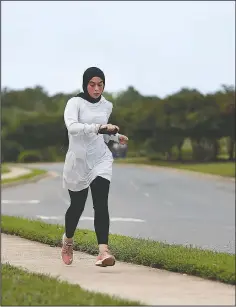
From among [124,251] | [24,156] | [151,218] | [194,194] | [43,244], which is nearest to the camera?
[124,251]

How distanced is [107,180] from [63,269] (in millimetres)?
935

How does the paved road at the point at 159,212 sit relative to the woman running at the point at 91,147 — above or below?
below

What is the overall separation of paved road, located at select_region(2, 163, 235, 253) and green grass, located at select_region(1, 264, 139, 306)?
477 centimetres

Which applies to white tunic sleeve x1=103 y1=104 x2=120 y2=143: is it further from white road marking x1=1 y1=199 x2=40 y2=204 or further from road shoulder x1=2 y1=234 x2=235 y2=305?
white road marking x1=1 y1=199 x2=40 y2=204

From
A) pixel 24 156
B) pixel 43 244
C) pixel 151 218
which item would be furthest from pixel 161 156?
pixel 43 244

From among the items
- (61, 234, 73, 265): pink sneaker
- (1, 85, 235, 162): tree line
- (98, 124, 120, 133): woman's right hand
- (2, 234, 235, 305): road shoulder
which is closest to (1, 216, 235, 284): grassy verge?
(2, 234, 235, 305): road shoulder

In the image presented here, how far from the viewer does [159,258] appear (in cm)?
715

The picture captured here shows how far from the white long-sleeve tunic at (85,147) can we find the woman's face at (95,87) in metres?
0.09

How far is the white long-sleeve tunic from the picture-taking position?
6.34 meters

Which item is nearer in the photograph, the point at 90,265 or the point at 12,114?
the point at 90,265

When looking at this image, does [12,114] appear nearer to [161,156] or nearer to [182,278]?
[161,156]

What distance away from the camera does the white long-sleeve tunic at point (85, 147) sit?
634cm

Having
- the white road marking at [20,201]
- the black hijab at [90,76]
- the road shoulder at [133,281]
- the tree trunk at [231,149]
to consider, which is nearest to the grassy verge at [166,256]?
the road shoulder at [133,281]

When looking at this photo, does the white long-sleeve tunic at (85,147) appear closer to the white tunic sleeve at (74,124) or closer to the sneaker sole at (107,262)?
the white tunic sleeve at (74,124)
